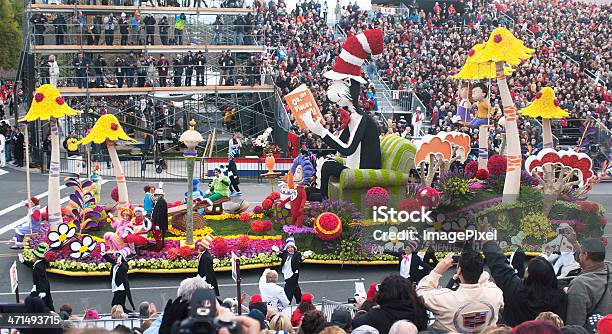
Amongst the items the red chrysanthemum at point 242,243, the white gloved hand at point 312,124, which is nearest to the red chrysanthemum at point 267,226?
the red chrysanthemum at point 242,243

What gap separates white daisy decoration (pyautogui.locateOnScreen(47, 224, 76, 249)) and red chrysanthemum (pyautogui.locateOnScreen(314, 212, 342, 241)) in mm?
5209

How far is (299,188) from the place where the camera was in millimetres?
20484

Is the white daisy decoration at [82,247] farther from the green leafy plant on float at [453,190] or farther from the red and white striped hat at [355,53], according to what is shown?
the green leafy plant on float at [453,190]

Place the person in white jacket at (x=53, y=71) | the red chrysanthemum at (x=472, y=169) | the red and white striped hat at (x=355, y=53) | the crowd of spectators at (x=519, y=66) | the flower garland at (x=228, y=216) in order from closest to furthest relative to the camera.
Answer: the red and white striped hat at (x=355, y=53), the red chrysanthemum at (x=472, y=169), the flower garland at (x=228, y=216), the person in white jacket at (x=53, y=71), the crowd of spectators at (x=519, y=66)

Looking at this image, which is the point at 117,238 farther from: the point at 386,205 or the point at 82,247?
the point at 386,205

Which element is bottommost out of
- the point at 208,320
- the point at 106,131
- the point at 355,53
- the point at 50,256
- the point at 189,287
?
the point at 50,256

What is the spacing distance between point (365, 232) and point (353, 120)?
3.04 m

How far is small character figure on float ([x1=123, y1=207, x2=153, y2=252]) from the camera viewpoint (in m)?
19.2

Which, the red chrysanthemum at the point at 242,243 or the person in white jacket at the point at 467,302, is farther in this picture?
the red chrysanthemum at the point at 242,243

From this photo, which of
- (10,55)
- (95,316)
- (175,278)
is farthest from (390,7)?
(95,316)

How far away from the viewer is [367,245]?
19656mm

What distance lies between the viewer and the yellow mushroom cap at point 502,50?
2003 cm

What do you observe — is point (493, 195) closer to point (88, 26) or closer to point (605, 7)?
point (88, 26)

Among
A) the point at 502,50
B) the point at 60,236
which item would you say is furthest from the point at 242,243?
the point at 502,50
